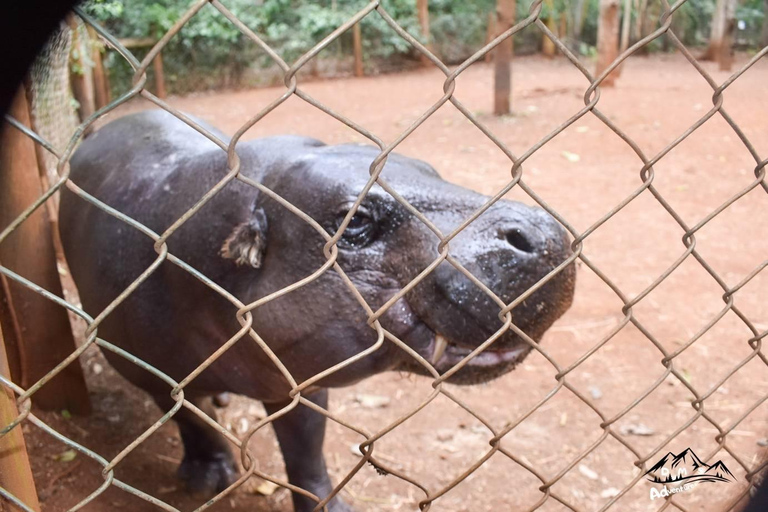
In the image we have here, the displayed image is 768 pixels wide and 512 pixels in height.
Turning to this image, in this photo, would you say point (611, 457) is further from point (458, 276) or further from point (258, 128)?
point (258, 128)

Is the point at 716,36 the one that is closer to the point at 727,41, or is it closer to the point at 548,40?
the point at 727,41

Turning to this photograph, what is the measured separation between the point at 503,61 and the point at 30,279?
7590 millimetres

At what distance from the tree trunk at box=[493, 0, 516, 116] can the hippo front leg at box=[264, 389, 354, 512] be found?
7118 mm

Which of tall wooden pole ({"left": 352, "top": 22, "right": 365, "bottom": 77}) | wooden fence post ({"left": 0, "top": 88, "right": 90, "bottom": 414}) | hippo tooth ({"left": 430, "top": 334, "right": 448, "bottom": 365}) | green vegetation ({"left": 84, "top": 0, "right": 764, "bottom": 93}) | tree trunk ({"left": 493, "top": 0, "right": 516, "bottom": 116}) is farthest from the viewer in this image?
tall wooden pole ({"left": 352, "top": 22, "right": 365, "bottom": 77})

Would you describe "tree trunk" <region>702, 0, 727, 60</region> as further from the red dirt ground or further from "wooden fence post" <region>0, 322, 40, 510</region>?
"wooden fence post" <region>0, 322, 40, 510</region>

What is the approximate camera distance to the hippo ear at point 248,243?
2082mm

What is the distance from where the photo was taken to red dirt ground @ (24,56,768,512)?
2.81m

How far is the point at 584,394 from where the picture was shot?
3.47m

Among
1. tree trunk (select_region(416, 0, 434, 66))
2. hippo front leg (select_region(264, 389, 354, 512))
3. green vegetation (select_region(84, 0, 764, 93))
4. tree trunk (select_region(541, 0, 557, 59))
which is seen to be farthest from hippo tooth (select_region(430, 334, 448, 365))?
tree trunk (select_region(541, 0, 557, 59))

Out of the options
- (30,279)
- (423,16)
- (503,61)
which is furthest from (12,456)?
(423,16)

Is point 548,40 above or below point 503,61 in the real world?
above

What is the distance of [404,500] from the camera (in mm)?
2826

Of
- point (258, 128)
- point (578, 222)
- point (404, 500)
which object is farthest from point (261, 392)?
point (258, 128)

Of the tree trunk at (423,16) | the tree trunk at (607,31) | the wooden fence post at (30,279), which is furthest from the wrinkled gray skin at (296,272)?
the tree trunk at (423,16)
